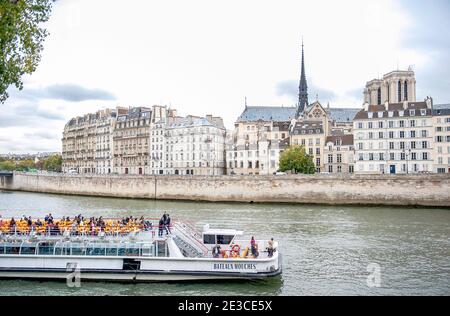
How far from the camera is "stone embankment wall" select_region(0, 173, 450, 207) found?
45.4 meters

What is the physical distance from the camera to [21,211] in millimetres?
41656

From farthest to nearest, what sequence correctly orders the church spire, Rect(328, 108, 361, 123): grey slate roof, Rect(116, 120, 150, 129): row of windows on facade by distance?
Rect(328, 108, 361, 123): grey slate roof
the church spire
Rect(116, 120, 150, 129): row of windows on facade

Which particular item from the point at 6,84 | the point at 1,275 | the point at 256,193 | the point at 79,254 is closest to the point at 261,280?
the point at 79,254

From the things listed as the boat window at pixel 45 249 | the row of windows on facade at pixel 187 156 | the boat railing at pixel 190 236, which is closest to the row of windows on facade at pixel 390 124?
the row of windows on facade at pixel 187 156

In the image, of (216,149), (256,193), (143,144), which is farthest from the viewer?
(143,144)

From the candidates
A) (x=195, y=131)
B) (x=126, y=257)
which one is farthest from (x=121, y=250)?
(x=195, y=131)

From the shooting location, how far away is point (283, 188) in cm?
5172

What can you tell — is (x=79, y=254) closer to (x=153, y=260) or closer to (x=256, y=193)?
(x=153, y=260)

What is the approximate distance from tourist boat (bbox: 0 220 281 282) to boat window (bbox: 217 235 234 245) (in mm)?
39

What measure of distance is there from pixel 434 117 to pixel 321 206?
66.9 feet

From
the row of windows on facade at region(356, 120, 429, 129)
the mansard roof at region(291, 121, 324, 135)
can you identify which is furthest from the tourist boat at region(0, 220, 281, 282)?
the mansard roof at region(291, 121, 324, 135)

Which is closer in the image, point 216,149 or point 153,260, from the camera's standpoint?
point 153,260

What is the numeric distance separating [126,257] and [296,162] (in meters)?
46.1

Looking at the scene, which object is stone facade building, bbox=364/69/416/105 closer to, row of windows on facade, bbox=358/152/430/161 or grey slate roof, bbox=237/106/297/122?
grey slate roof, bbox=237/106/297/122
